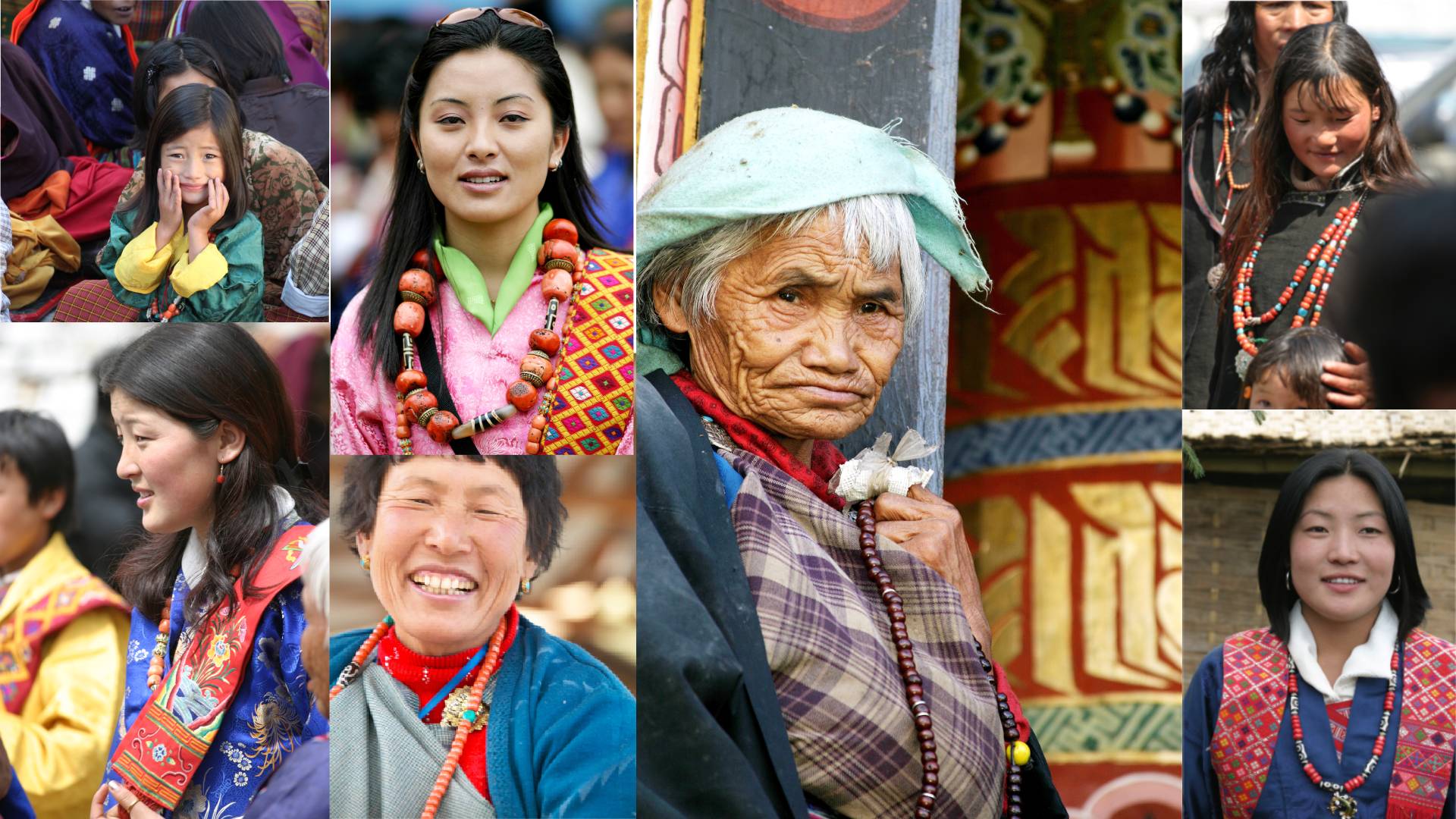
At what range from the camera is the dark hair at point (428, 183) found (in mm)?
2680

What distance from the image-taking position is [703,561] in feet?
8.20

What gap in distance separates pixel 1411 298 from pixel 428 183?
1951mm

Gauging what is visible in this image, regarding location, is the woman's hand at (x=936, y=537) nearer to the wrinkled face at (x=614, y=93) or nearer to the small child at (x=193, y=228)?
the wrinkled face at (x=614, y=93)

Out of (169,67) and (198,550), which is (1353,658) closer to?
(198,550)

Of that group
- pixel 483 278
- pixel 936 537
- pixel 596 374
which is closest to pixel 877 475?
pixel 936 537

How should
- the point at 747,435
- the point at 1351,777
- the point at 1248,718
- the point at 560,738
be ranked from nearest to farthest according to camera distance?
the point at 560,738 → the point at 747,435 → the point at 1351,777 → the point at 1248,718

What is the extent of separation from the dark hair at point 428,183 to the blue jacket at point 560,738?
591mm

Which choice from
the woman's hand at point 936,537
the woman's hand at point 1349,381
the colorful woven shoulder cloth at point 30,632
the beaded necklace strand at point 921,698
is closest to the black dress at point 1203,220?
the woman's hand at point 1349,381

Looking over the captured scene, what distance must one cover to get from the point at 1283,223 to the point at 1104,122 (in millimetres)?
1456

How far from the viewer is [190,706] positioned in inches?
105

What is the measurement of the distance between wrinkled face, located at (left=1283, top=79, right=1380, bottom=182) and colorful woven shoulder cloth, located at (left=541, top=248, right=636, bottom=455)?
1.49m

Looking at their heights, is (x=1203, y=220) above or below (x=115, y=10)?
below

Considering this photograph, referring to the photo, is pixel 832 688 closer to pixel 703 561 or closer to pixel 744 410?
pixel 703 561

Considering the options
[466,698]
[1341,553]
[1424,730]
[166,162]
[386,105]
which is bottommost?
[1424,730]
